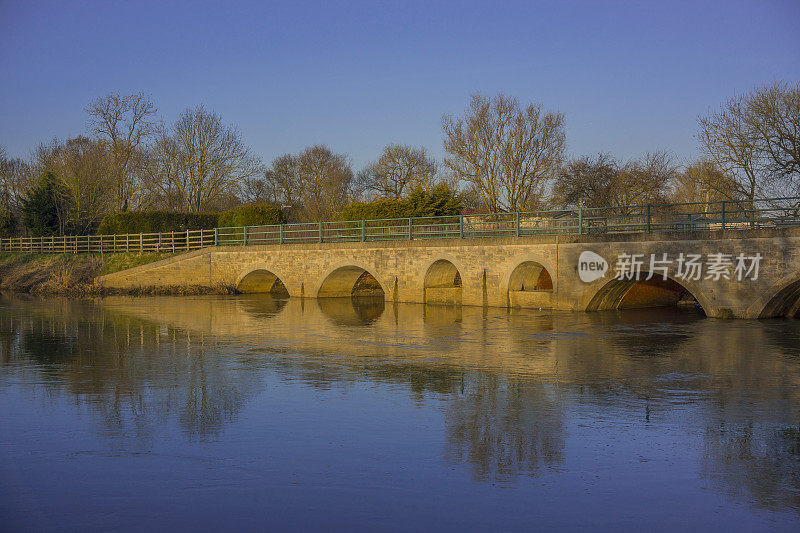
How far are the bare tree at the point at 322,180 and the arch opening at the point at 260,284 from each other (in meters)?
23.7

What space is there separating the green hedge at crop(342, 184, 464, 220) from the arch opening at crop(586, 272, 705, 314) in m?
14.6

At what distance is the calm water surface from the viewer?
19.0ft

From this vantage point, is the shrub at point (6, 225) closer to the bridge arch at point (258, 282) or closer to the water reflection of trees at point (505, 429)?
the bridge arch at point (258, 282)

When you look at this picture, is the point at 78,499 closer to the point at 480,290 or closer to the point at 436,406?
the point at 436,406

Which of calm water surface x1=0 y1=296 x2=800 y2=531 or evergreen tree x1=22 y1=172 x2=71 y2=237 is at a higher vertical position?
evergreen tree x1=22 y1=172 x2=71 y2=237

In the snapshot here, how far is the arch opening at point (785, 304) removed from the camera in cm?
1934

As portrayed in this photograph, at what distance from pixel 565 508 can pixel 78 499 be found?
152 inches

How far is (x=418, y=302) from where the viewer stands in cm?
2722

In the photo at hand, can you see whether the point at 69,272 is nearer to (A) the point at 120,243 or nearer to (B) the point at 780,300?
(A) the point at 120,243

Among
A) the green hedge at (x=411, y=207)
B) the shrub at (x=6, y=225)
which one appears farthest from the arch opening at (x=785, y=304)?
the shrub at (x=6, y=225)

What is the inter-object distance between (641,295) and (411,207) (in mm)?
15825

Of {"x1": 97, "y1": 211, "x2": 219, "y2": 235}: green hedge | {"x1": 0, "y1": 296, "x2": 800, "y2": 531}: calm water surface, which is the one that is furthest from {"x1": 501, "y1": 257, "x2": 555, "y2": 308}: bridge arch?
{"x1": 97, "y1": 211, "x2": 219, "y2": 235}: green hedge

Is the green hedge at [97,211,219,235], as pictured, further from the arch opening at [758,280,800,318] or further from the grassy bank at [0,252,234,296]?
the arch opening at [758,280,800,318]

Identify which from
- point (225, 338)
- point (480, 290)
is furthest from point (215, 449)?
point (480, 290)
